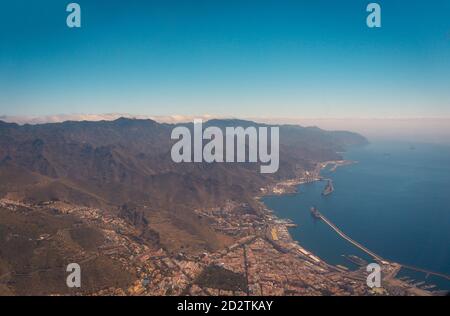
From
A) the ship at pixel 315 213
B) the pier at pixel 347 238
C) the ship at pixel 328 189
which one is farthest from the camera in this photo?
the ship at pixel 328 189

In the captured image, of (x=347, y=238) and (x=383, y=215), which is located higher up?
(x=383, y=215)

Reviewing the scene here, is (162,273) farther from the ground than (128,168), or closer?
closer

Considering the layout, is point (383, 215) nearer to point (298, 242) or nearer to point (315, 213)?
point (315, 213)

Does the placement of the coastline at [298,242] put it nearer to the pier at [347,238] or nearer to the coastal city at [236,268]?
the coastal city at [236,268]

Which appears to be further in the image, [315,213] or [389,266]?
[315,213]

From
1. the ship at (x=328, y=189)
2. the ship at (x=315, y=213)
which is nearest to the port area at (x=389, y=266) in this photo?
the ship at (x=315, y=213)

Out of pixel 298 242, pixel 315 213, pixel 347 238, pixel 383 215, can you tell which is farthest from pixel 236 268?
pixel 383 215
